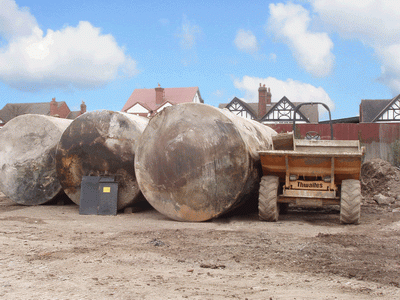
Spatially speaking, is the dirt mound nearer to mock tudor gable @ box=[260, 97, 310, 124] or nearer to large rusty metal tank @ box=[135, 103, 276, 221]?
large rusty metal tank @ box=[135, 103, 276, 221]

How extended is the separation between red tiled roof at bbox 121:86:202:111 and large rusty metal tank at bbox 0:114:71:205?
37020mm

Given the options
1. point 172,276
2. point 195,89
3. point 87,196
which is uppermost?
point 195,89

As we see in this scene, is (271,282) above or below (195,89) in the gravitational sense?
below

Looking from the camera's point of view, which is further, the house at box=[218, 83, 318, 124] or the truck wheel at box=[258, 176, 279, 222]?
the house at box=[218, 83, 318, 124]

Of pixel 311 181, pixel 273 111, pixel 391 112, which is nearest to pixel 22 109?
pixel 273 111

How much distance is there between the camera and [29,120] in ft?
34.9

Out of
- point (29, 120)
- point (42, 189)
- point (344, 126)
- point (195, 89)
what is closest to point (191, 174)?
point (42, 189)

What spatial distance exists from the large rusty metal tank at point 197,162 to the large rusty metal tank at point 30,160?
125 inches

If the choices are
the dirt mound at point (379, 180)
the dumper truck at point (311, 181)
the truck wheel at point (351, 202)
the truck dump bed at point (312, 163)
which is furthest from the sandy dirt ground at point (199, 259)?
the dirt mound at point (379, 180)

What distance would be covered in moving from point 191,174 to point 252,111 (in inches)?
1558

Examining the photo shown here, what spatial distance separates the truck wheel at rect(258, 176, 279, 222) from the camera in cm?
768

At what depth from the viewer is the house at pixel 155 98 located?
47.3 meters

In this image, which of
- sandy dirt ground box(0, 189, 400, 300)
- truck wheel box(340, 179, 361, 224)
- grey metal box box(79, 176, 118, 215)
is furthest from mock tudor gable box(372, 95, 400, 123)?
grey metal box box(79, 176, 118, 215)

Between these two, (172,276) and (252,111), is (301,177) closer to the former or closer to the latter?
(172,276)
